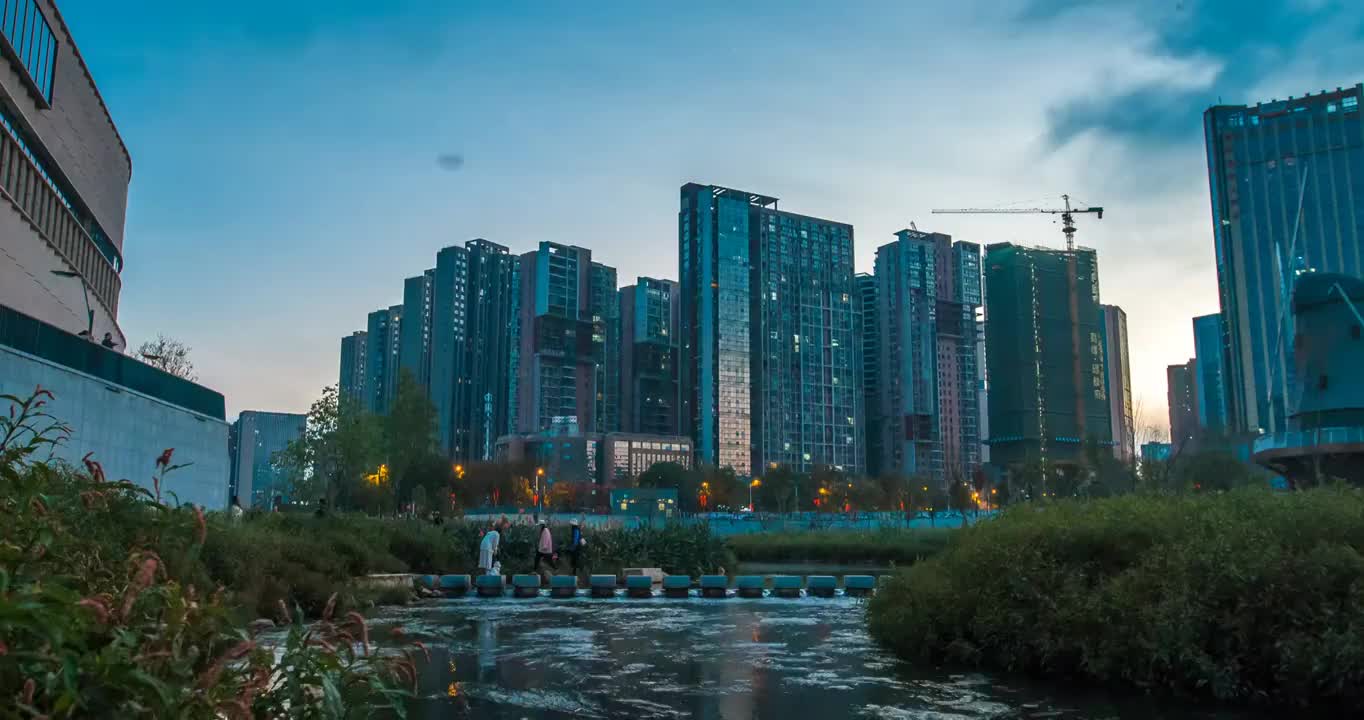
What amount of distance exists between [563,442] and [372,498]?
77.1 m

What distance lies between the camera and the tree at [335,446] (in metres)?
61.2

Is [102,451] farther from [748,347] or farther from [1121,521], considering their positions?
[748,347]

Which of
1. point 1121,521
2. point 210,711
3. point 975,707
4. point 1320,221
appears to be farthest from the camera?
point 1320,221

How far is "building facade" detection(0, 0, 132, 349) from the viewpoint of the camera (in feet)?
108

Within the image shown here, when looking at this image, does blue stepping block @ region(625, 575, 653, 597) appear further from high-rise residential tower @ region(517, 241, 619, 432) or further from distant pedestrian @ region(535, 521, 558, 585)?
high-rise residential tower @ region(517, 241, 619, 432)

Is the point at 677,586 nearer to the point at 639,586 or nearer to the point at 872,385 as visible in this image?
the point at 639,586

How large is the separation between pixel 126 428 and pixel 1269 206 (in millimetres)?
185252

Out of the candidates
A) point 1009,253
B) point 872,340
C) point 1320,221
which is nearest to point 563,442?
point 872,340

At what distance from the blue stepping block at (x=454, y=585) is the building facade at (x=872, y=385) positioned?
163 m

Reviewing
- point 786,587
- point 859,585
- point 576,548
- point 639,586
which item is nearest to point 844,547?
point 576,548

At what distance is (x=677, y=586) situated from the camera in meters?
25.4

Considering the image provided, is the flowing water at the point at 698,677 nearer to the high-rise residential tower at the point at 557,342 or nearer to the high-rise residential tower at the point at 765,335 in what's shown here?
the high-rise residential tower at the point at 765,335

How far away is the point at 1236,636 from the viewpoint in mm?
10773

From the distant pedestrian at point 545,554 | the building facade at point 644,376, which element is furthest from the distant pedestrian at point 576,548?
the building facade at point 644,376
